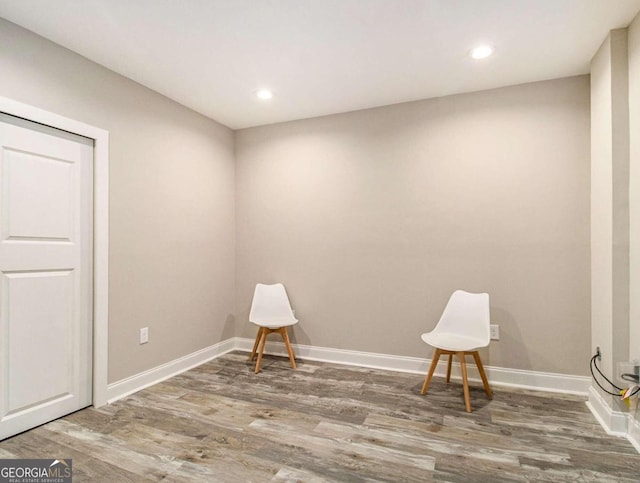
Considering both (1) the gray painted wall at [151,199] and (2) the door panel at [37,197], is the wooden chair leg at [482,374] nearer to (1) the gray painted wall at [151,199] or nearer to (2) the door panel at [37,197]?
(1) the gray painted wall at [151,199]

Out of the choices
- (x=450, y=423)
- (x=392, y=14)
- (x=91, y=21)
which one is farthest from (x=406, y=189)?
(x=91, y=21)

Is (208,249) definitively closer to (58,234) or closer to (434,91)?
(58,234)

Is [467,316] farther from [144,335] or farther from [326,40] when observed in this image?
[144,335]

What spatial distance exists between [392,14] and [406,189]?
1.44 metres

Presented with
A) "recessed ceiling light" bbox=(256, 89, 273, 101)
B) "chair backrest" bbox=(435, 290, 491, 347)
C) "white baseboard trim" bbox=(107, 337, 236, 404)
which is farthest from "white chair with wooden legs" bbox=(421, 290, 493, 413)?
"recessed ceiling light" bbox=(256, 89, 273, 101)

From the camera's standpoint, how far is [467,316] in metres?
2.62

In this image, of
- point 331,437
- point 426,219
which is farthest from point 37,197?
point 426,219

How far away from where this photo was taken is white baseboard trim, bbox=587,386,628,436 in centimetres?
194

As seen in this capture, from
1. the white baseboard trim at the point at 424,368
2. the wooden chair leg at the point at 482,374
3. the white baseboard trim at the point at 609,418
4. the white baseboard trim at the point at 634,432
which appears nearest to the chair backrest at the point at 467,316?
the wooden chair leg at the point at 482,374

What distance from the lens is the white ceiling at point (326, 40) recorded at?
1.82m

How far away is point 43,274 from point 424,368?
2.89 metres

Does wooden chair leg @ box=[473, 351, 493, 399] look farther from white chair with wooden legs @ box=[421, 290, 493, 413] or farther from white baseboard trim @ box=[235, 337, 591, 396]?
white baseboard trim @ box=[235, 337, 591, 396]

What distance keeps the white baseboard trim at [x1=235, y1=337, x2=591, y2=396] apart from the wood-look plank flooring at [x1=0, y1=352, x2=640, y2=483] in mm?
126
